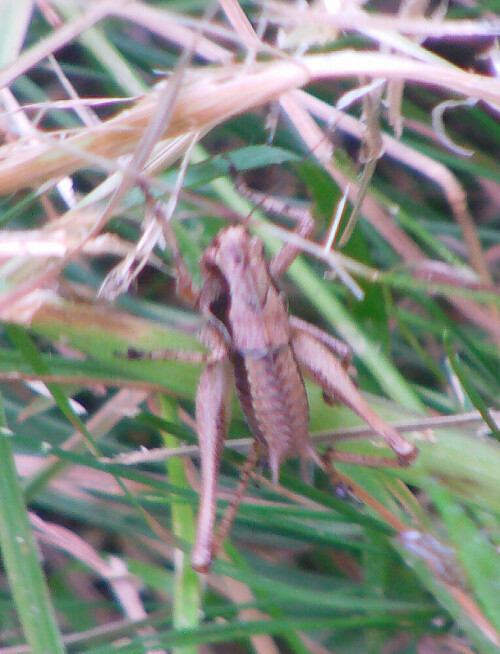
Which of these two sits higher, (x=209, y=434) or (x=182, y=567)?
(x=209, y=434)

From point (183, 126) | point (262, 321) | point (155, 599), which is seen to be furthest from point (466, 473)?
point (155, 599)

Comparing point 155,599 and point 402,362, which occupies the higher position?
point 402,362

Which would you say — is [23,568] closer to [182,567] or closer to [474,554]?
[182,567]

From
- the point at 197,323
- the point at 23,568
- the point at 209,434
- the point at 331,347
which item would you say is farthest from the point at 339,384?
the point at 23,568

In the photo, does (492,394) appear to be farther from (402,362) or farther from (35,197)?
(35,197)

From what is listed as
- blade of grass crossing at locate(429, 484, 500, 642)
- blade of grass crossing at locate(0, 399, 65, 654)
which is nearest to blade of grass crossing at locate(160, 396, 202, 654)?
blade of grass crossing at locate(0, 399, 65, 654)
